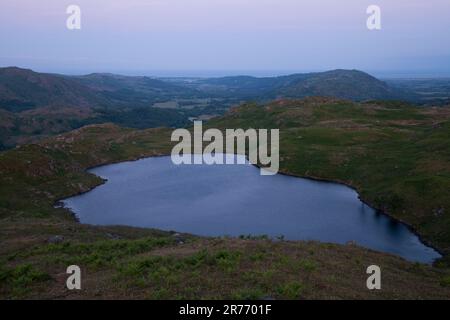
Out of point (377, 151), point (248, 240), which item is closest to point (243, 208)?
point (248, 240)

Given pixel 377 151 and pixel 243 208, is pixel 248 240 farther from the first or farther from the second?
pixel 377 151

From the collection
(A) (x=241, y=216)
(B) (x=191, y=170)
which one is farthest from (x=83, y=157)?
(A) (x=241, y=216)

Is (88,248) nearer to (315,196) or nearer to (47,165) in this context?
(315,196)

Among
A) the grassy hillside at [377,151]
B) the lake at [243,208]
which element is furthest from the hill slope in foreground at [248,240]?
the lake at [243,208]

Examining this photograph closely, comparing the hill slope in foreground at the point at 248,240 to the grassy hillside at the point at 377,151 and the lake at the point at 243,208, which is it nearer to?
the grassy hillside at the point at 377,151

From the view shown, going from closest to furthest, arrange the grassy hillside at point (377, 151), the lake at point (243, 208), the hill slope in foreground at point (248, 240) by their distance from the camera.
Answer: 1. the hill slope in foreground at point (248, 240)
2. the lake at point (243, 208)
3. the grassy hillside at point (377, 151)

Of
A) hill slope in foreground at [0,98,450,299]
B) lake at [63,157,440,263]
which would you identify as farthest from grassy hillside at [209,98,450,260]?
lake at [63,157,440,263]
